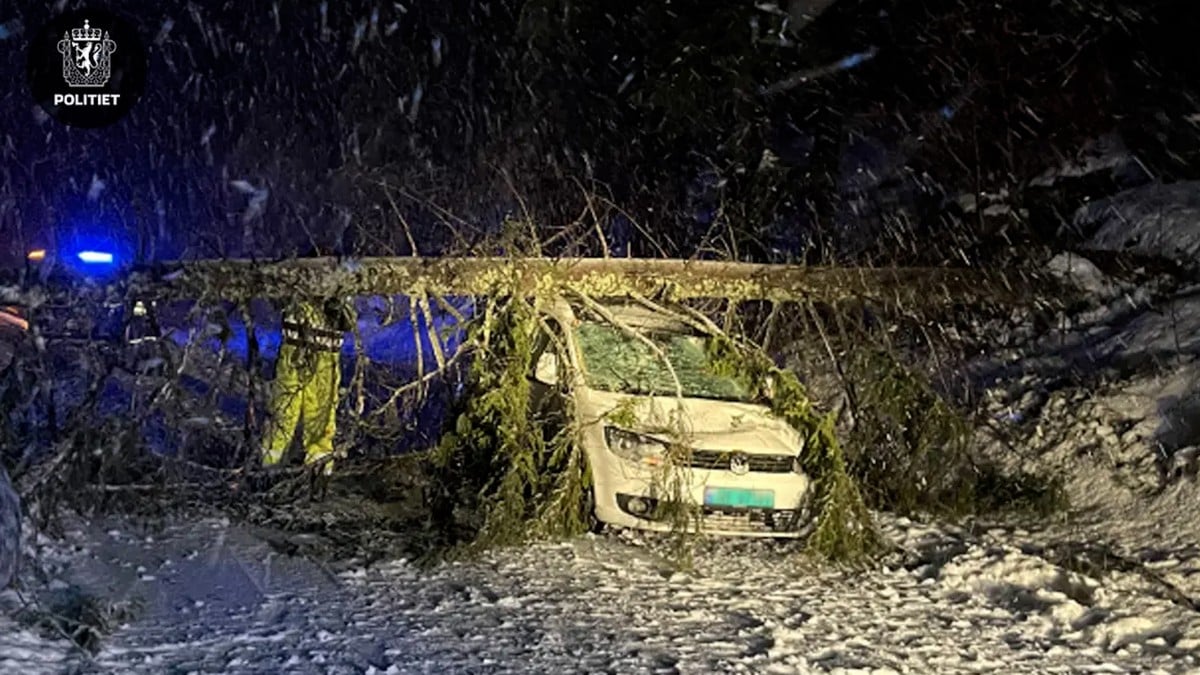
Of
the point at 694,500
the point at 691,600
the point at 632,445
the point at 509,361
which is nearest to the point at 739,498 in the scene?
the point at 694,500

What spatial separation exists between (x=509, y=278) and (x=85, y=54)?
20465mm

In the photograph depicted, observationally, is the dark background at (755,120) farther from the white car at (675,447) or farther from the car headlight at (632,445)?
the car headlight at (632,445)

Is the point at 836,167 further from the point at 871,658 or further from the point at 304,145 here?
the point at 304,145

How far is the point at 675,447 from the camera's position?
24.5 feet

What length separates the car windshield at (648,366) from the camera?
8086mm

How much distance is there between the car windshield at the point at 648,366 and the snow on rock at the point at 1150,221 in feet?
21.0

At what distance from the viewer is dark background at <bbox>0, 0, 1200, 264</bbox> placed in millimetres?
14109

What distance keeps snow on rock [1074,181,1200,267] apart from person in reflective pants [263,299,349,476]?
334 inches

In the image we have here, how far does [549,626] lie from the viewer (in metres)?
6.16

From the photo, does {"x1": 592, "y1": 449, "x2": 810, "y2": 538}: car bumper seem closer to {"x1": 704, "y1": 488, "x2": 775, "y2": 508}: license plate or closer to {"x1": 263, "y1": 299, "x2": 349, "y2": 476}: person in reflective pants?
{"x1": 704, "y1": 488, "x2": 775, "y2": 508}: license plate

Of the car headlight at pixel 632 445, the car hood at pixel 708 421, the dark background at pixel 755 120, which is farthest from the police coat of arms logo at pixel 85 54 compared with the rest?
the car headlight at pixel 632 445

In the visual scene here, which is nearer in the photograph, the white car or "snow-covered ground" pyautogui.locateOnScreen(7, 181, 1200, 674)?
"snow-covered ground" pyautogui.locateOnScreen(7, 181, 1200, 674)

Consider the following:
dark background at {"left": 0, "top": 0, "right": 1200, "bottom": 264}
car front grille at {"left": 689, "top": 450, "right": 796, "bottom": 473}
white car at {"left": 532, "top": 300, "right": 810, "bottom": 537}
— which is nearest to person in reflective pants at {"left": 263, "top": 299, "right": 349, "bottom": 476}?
dark background at {"left": 0, "top": 0, "right": 1200, "bottom": 264}

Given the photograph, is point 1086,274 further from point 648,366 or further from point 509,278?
point 509,278
